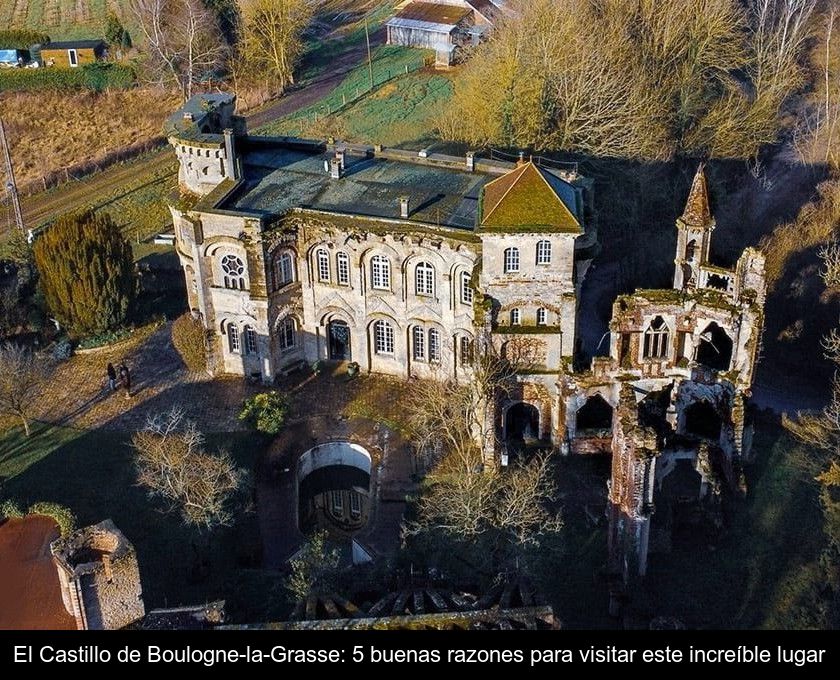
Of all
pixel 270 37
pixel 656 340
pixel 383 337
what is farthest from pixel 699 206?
pixel 270 37

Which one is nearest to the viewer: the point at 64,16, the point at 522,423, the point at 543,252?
the point at 543,252

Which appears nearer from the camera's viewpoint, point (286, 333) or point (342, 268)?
point (342, 268)

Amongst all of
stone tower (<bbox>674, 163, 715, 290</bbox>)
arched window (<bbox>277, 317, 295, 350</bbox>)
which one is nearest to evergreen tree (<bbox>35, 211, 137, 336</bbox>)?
arched window (<bbox>277, 317, 295, 350</bbox>)

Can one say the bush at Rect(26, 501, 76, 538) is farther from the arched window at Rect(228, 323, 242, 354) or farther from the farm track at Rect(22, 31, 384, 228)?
the farm track at Rect(22, 31, 384, 228)

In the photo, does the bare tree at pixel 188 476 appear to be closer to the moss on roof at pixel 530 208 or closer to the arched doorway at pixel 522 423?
the arched doorway at pixel 522 423

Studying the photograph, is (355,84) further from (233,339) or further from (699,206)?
(699,206)

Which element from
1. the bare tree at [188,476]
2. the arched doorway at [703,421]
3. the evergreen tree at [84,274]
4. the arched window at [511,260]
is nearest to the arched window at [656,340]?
the arched doorway at [703,421]

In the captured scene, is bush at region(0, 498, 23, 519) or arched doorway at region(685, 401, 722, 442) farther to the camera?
arched doorway at region(685, 401, 722, 442)

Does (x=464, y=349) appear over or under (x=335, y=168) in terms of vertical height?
under
